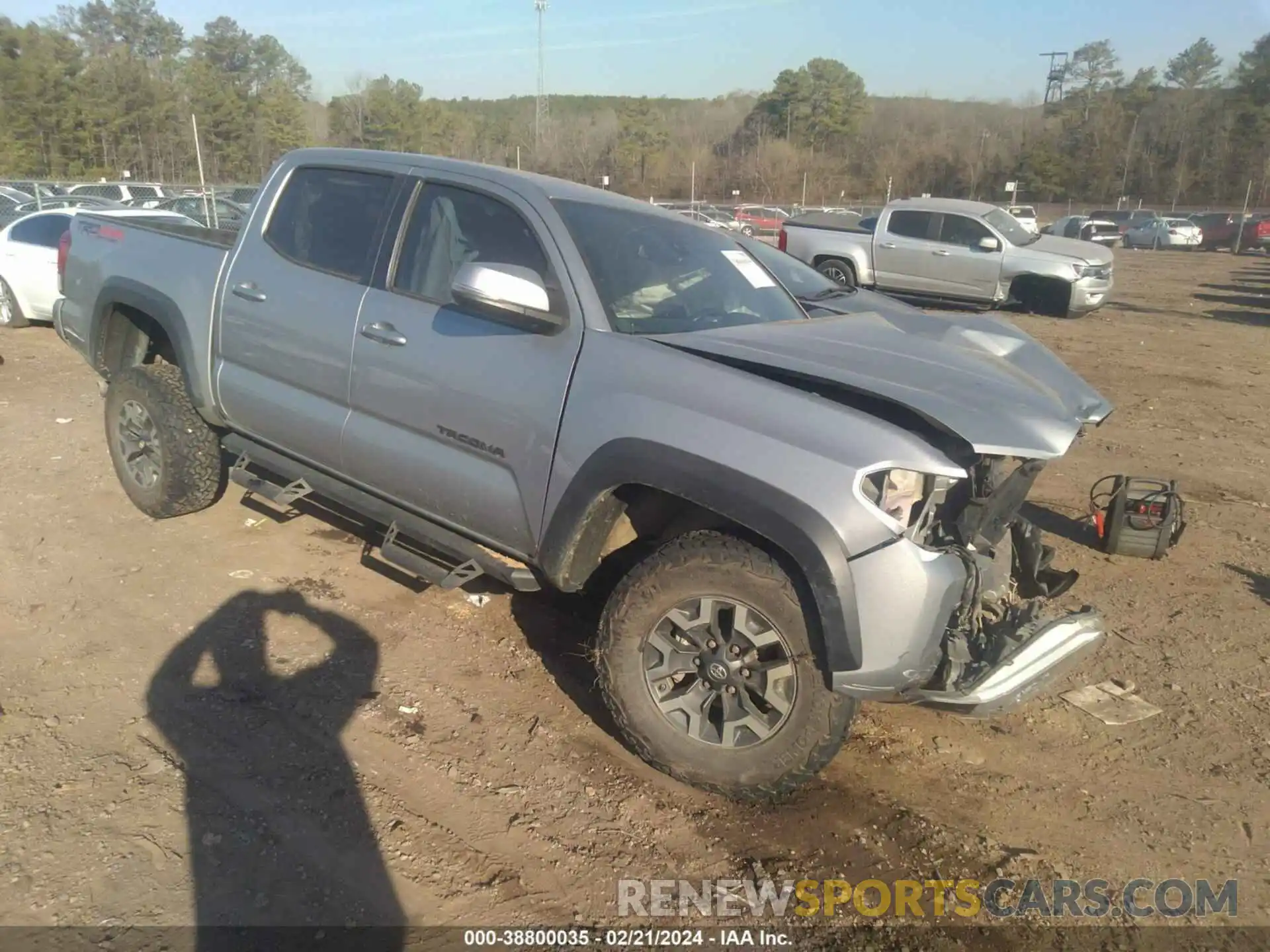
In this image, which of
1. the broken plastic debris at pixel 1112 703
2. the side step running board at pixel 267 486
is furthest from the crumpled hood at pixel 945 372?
the side step running board at pixel 267 486

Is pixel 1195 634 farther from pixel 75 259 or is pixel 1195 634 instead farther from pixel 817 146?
pixel 817 146

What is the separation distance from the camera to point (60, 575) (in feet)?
15.0

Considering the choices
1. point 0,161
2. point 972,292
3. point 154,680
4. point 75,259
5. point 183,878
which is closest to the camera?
point 183,878

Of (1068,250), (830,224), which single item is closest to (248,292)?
(830,224)

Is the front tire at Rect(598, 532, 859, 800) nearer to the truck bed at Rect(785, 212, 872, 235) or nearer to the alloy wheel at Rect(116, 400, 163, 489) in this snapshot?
the alloy wheel at Rect(116, 400, 163, 489)

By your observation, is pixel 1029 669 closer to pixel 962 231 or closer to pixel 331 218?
pixel 331 218

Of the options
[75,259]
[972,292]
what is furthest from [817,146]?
[75,259]

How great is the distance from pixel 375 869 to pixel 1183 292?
23.1 meters

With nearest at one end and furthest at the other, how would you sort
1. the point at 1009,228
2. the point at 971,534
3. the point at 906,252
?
the point at 971,534 → the point at 1009,228 → the point at 906,252

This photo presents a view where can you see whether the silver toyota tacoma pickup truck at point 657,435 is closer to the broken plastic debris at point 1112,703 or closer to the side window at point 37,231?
the broken plastic debris at point 1112,703

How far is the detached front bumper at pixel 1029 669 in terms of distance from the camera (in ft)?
9.38

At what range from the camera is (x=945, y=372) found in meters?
3.13

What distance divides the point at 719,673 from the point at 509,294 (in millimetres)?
1461

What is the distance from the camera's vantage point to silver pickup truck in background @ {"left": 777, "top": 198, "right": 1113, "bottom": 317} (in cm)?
1473
